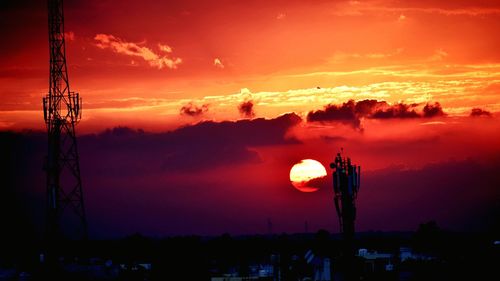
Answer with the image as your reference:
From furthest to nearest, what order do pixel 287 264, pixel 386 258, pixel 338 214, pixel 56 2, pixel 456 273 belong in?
pixel 386 258 → pixel 56 2 → pixel 456 273 → pixel 287 264 → pixel 338 214

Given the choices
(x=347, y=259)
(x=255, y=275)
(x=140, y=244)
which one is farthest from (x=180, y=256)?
(x=140, y=244)

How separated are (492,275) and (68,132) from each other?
120 feet

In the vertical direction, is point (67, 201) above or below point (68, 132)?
below

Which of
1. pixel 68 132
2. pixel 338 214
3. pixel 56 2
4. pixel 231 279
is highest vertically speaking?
pixel 56 2

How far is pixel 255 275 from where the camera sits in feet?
291

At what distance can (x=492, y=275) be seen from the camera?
6944cm

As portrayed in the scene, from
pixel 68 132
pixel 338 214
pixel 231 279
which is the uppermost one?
pixel 68 132

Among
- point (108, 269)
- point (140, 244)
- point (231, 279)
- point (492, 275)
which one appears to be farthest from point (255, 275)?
point (140, 244)

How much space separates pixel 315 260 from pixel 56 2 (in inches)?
1357

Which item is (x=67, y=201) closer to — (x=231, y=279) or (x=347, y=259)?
(x=231, y=279)

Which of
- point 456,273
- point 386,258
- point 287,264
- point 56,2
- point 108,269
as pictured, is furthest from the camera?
point 386,258

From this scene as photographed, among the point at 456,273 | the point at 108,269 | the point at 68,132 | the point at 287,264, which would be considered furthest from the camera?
the point at 108,269

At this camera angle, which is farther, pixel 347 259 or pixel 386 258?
pixel 386 258

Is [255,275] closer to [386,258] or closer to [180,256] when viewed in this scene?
[180,256]
